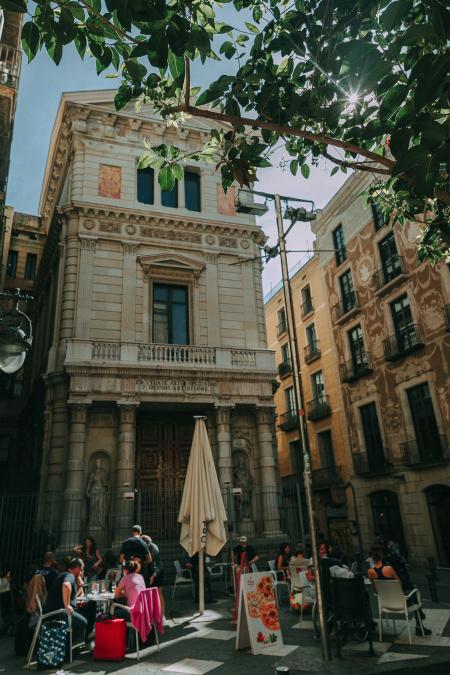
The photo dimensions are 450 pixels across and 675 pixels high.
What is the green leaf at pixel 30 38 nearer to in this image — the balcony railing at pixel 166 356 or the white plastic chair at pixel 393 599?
the white plastic chair at pixel 393 599

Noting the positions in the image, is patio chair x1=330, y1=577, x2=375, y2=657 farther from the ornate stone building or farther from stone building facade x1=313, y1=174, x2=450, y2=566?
stone building facade x1=313, y1=174, x2=450, y2=566

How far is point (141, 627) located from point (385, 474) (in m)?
16.4

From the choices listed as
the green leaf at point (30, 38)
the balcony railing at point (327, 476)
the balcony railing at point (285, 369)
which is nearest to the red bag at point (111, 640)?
the green leaf at point (30, 38)

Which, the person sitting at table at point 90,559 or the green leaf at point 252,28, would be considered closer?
the green leaf at point 252,28

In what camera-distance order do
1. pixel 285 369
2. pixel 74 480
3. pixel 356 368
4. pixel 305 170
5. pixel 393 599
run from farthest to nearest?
pixel 285 369 → pixel 356 368 → pixel 74 480 → pixel 393 599 → pixel 305 170

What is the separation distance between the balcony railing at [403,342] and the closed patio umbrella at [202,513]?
12.8m

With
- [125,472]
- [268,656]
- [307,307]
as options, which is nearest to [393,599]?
[268,656]

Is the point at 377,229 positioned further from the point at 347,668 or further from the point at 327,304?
the point at 347,668

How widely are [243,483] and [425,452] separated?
796cm

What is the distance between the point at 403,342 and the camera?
2116 cm

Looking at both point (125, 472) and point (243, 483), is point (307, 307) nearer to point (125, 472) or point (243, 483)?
point (243, 483)

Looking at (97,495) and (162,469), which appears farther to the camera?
(162,469)

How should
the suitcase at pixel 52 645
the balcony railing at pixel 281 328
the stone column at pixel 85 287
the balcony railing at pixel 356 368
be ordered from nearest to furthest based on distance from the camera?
the suitcase at pixel 52 645
the stone column at pixel 85 287
the balcony railing at pixel 356 368
the balcony railing at pixel 281 328

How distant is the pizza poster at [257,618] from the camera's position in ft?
23.4
